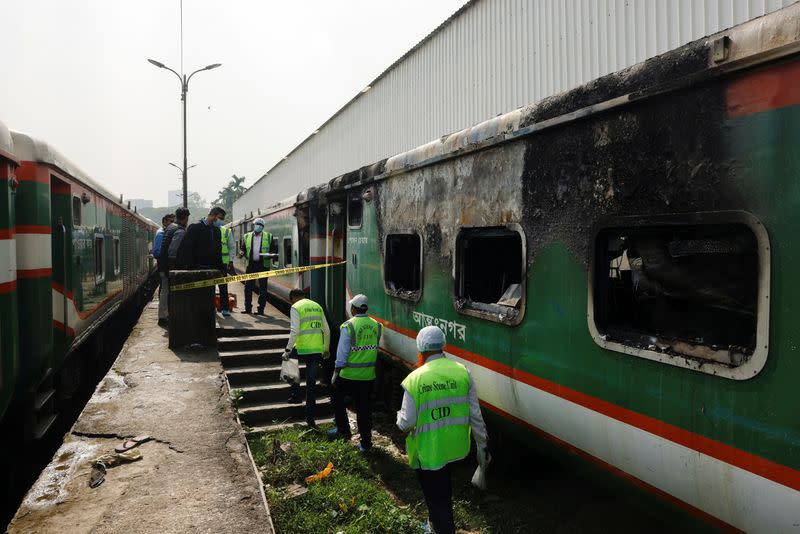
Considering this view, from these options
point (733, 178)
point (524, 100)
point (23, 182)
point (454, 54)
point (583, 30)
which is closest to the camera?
point (733, 178)

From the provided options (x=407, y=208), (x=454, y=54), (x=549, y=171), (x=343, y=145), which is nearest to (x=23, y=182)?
(x=407, y=208)

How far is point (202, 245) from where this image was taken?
367 inches

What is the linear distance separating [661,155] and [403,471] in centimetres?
418

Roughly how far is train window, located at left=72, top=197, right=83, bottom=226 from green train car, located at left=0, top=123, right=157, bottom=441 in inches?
0.5

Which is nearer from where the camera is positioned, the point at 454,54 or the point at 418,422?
the point at 418,422

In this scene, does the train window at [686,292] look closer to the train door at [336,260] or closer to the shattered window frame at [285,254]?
the train door at [336,260]

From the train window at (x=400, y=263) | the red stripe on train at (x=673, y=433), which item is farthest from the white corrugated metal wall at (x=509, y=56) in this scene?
the red stripe on train at (x=673, y=433)

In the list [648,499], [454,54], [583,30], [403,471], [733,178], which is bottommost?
[403,471]

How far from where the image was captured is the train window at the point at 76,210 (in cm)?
670

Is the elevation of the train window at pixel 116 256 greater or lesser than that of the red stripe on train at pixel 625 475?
greater

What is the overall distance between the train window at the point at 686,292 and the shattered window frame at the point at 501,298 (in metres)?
0.71

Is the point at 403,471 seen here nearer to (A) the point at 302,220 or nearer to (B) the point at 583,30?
(B) the point at 583,30

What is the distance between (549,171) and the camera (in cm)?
392

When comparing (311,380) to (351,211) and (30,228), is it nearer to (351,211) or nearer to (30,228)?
(351,211)
